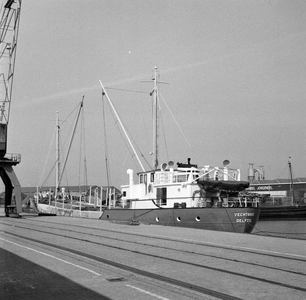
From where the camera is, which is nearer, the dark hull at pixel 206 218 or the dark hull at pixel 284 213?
the dark hull at pixel 206 218

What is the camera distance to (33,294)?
7.49 m

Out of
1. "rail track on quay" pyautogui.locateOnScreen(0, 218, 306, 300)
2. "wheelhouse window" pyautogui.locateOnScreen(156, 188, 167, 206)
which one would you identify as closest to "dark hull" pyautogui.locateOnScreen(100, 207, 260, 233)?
"wheelhouse window" pyautogui.locateOnScreen(156, 188, 167, 206)

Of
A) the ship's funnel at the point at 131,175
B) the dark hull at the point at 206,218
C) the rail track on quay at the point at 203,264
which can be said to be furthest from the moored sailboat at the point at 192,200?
the rail track on quay at the point at 203,264

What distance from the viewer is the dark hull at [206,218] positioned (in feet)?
76.1

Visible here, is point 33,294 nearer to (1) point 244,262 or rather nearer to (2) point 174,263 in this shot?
(2) point 174,263

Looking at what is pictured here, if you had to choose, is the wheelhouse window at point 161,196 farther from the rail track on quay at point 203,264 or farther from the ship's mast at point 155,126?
the rail track on quay at point 203,264

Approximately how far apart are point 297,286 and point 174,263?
3.48 metres

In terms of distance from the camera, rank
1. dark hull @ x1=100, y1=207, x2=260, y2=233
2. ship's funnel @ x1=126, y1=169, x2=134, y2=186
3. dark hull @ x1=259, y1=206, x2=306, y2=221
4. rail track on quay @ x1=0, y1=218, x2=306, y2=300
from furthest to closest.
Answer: dark hull @ x1=259, y1=206, x2=306, y2=221, ship's funnel @ x1=126, y1=169, x2=134, y2=186, dark hull @ x1=100, y1=207, x2=260, y2=233, rail track on quay @ x1=0, y1=218, x2=306, y2=300

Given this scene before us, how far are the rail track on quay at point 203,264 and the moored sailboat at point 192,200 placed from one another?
7.60 metres

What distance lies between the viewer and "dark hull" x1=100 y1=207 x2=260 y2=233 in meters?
23.2

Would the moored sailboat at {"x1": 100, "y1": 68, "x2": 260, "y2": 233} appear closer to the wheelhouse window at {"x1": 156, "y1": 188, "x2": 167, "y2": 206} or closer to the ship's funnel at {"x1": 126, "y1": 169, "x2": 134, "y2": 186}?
the wheelhouse window at {"x1": 156, "y1": 188, "x2": 167, "y2": 206}

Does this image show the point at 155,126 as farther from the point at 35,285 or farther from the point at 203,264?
the point at 35,285

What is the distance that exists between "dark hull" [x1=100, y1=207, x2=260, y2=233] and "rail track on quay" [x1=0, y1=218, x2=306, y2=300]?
24.1 feet

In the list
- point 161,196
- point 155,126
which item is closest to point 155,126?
point 155,126
